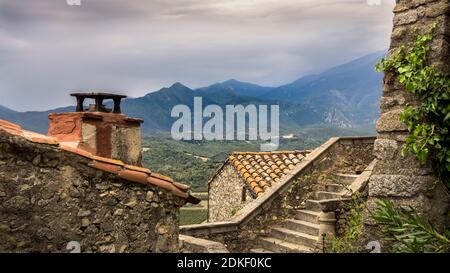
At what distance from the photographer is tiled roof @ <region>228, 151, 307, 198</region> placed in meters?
11.3

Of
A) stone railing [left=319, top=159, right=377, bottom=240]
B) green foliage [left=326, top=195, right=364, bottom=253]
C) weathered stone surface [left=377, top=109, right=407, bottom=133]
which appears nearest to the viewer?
weathered stone surface [left=377, top=109, right=407, bottom=133]

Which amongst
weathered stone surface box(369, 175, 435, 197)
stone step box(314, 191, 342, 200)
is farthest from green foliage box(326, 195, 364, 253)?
stone step box(314, 191, 342, 200)

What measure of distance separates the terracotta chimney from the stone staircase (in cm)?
379

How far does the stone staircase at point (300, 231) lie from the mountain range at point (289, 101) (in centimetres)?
240

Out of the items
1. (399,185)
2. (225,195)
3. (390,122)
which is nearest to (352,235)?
(399,185)

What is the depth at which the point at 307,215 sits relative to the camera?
916 centimetres

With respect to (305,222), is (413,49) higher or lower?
higher

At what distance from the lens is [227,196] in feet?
45.1

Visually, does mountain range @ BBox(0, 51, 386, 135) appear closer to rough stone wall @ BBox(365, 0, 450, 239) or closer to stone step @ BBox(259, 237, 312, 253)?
rough stone wall @ BBox(365, 0, 450, 239)

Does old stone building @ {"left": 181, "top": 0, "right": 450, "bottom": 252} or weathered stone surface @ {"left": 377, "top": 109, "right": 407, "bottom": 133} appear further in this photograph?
weathered stone surface @ {"left": 377, "top": 109, "right": 407, "bottom": 133}

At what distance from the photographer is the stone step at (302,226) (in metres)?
8.61
